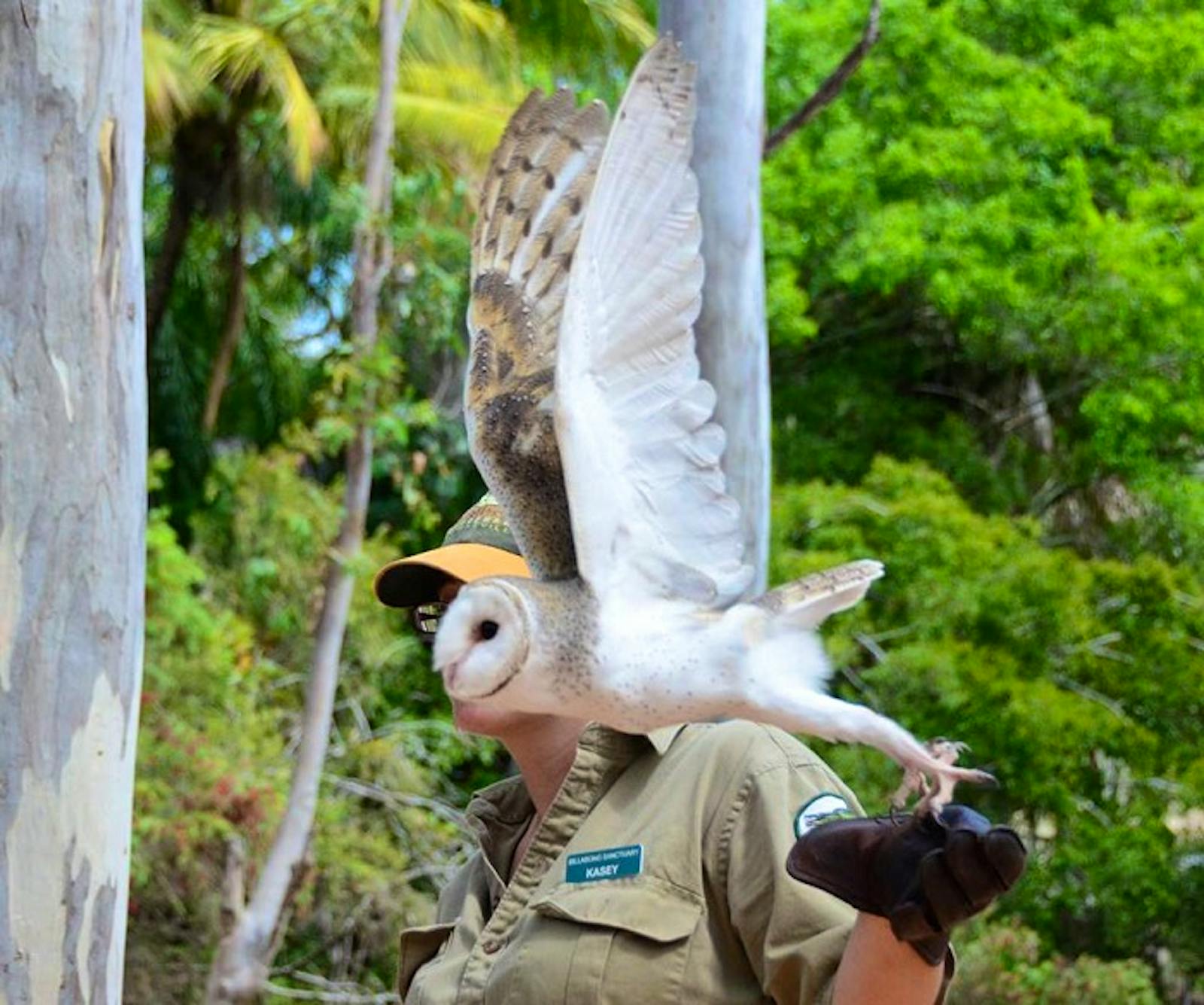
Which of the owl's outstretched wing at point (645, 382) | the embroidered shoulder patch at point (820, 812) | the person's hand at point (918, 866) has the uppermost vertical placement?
the owl's outstretched wing at point (645, 382)

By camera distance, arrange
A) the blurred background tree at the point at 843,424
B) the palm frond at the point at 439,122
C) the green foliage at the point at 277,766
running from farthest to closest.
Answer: the palm frond at the point at 439,122 < the blurred background tree at the point at 843,424 < the green foliage at the point at 277,766

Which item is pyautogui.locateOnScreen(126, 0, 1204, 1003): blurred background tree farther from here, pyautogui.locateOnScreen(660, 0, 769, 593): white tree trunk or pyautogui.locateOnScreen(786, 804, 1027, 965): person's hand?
pyautogui.locateOnScreen(786, 804, 1027, 965): person's hand

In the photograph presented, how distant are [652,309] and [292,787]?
252 inches

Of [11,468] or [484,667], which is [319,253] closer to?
[11,468]

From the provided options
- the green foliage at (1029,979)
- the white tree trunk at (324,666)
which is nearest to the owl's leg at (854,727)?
the white tree trunk at (324,666)

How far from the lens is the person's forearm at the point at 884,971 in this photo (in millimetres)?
1881

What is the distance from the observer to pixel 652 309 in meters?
1.75

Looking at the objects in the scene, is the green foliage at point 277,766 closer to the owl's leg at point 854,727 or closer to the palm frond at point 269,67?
the palm frond at point 269,67

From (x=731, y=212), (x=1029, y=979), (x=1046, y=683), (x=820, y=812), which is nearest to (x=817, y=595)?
(x=820, y=812)

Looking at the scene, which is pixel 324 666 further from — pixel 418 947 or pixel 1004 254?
pixel 1004 254

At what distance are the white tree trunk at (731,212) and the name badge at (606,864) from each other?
1.67m

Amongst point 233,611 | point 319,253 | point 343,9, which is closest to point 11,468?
point 343,9

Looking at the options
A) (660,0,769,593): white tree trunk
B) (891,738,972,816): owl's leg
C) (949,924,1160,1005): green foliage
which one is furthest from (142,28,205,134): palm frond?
(891,738,972,816): owl's leg

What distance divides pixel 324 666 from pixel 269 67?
5.40 m
